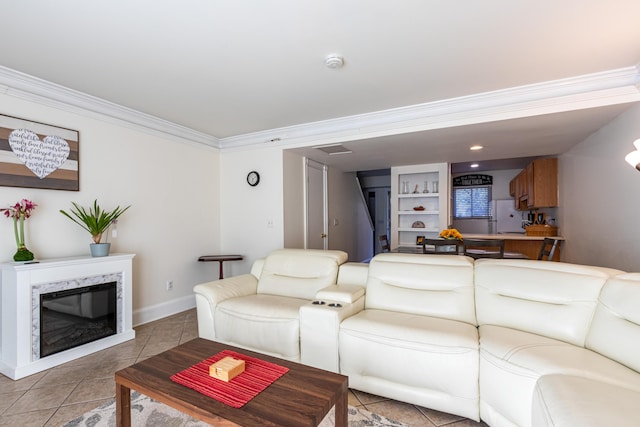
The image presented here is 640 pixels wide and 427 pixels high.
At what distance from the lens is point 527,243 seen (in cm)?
486

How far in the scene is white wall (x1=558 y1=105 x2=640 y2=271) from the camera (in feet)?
8.64

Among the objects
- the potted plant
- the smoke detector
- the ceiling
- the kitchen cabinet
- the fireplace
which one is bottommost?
the fireplace

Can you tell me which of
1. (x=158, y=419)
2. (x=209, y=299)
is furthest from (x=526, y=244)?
(x=158, y=419)

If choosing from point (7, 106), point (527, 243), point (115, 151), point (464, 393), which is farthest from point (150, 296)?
point (527, 243)

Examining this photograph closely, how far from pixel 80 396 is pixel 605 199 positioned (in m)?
5.04

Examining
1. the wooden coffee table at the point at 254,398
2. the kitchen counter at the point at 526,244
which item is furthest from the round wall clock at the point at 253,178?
the wooden coffee table at the point at 254,398

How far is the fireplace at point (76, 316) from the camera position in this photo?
246 cm

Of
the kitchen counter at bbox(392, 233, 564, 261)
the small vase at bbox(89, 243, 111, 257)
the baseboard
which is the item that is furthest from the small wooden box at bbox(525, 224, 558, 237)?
the small vase at bbox(89, 243, 111, 257)

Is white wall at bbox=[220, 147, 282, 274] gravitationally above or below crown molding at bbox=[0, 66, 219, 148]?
below

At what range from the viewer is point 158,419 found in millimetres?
1795

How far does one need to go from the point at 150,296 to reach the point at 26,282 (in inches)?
54.5

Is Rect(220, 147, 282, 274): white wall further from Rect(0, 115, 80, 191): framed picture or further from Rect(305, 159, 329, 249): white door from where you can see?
Rect(0, 115, 80, 191): framed picture

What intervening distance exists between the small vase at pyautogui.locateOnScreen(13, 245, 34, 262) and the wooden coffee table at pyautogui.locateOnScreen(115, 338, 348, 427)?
1.79m

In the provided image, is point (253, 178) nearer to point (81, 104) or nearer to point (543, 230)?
point (81, 104)
